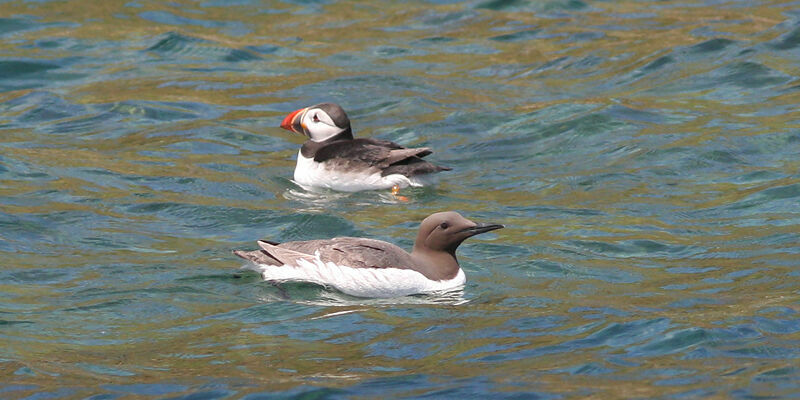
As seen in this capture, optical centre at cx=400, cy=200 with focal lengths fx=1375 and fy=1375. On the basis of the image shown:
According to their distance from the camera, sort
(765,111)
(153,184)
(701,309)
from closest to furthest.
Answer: (701,309) < (153,184) < (765,111)

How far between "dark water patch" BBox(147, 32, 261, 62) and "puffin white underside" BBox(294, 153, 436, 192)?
5.57 metres

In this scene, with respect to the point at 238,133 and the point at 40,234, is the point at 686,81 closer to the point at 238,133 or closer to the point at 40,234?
the point at 238,133

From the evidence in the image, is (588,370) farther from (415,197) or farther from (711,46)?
(711,46)

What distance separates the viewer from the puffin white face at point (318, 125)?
14781 millimetres

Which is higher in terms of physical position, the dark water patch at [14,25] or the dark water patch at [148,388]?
the dark water patch at [148,388]

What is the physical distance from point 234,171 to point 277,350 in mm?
6199

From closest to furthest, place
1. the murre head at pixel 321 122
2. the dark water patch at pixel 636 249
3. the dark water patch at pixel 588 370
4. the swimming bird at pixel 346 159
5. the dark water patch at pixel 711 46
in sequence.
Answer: the dark water patch at pixel 588 370
the dark water patch at pixel 636 249
the swimming bird at pixel 346 159
the murre head at pixel 321 122
the dark water patch at pixel 711 46

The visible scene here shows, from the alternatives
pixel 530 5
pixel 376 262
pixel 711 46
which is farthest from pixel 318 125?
pixel 530 5

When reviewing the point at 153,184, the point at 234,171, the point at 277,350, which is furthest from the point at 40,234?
the point at 277,350

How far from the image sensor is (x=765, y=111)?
52.9 feet

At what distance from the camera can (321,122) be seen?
14.8 meters

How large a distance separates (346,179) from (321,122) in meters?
0.97

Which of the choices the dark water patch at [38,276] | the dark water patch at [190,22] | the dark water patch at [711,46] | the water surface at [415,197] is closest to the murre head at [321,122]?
the water surface at [415,197]

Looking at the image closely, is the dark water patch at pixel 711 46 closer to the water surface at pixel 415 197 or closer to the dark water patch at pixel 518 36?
the water surface at pixel 415 197
